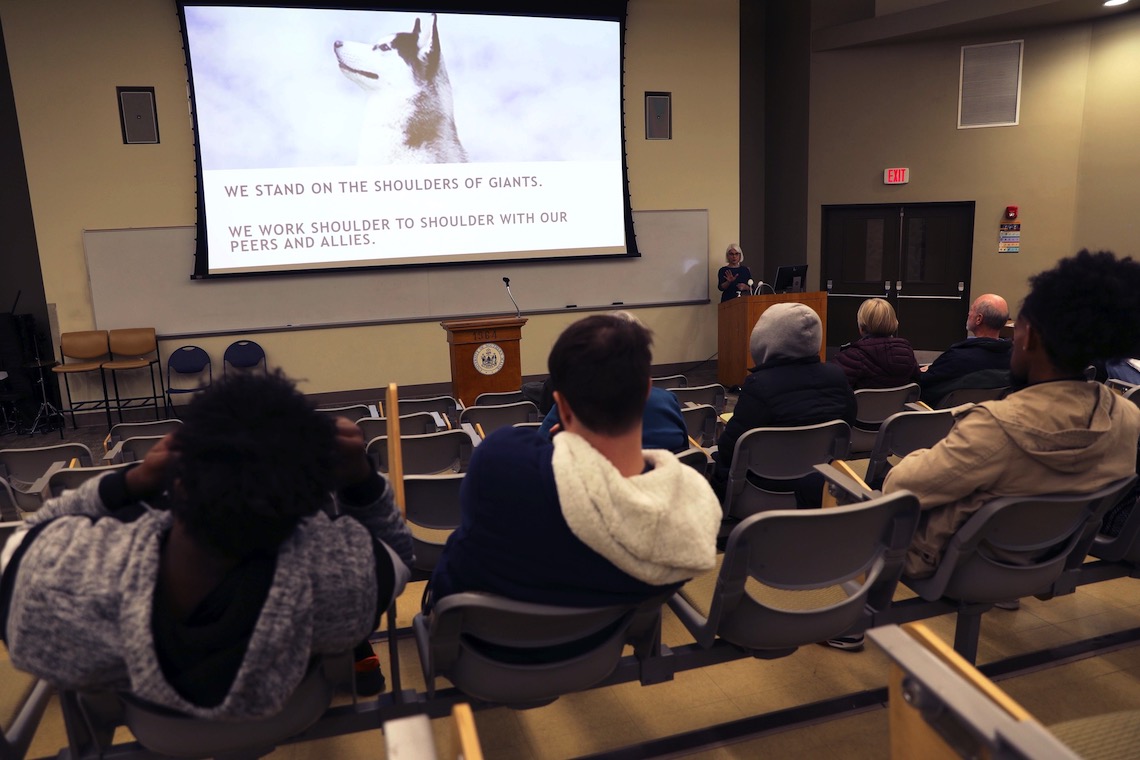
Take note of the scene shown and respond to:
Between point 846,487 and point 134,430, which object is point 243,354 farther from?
point 846,487

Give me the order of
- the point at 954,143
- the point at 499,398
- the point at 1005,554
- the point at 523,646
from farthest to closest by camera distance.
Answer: the point at 954,143 → the point at 499,398 → the point at 1005,554 → the point at 523,646

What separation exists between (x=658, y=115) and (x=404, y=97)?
2.71 metres

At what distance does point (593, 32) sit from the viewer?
7602mm

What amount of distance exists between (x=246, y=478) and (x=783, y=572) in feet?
3.87

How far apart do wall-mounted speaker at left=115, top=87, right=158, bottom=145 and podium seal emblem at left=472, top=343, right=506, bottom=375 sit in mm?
3712

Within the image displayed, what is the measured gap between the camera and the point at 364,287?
24.6 feet

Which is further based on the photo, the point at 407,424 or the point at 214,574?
the point at 407,424

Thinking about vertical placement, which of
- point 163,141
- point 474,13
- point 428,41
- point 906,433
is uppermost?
point 474,13

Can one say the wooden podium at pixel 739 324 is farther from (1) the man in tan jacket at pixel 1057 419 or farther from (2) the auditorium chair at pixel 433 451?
(1) the man in tan jacket at pixel 1057 419

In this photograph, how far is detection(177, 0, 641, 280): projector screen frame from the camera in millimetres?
6727

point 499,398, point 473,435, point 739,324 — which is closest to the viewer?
point 473,435

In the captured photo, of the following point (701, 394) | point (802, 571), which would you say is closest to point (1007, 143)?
point (701, 394)

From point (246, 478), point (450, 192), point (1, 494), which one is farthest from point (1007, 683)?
point (450, 192)

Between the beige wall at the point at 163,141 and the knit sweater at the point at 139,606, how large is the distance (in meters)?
6.51
